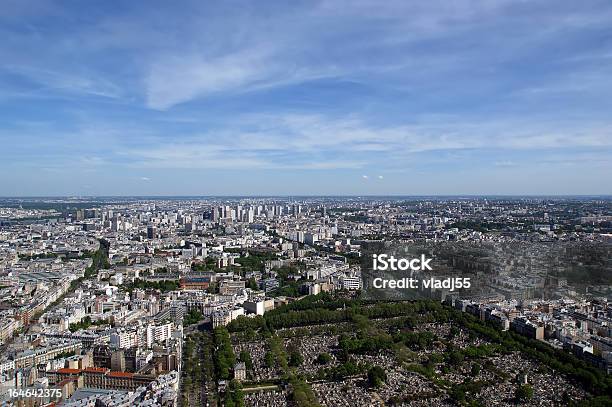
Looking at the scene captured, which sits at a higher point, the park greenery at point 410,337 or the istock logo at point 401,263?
the istock logo at point 401,263

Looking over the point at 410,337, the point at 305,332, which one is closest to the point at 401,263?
the point at 410,337

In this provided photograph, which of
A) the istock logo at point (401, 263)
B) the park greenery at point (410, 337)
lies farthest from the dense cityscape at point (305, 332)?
the istock logo at point (401, 263)

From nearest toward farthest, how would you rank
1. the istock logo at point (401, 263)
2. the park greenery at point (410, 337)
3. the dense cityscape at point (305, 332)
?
the dense cityscape at point (305, 332) → the park greenery at point (410, 337) → the istock logo at point (401, 263)

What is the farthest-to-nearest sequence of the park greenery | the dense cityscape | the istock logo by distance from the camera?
the istock logo
the park greenery
the dense cityscape

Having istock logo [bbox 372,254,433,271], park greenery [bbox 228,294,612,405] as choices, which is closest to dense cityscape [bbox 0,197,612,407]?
park greenery [bbox 228,294,612,405]

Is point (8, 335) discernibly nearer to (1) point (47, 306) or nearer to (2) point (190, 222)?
(1) point (47, 306)

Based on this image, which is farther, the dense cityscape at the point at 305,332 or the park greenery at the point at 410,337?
the park greenery at the point at 410,337

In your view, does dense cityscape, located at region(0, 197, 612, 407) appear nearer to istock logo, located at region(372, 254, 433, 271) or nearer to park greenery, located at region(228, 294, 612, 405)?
park greenery, located at region(228, 294, 612, 405)

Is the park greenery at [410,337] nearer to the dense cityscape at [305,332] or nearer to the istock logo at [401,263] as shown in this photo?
the dense cityscape at [305,332]
